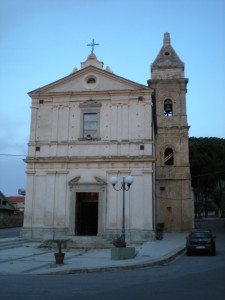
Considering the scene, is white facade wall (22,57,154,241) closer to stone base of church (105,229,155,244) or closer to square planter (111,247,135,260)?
stone base of church (105,229,155,244)

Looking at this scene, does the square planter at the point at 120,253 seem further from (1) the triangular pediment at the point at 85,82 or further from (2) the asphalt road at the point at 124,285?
(1) the triangular pediment at the point at 85,82

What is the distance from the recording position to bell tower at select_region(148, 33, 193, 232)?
34656 millimetres

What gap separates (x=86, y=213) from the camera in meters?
25.7

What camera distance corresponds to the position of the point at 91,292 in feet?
27.3

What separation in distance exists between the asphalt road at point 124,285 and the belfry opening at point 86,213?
11.7m

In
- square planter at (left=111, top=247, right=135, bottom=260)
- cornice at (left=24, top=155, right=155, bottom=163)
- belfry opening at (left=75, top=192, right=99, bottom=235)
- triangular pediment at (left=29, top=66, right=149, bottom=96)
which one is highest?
triangular pediment at (left=29, top=66, right=149, bottom=96)

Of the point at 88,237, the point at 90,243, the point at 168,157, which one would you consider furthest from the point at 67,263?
the point at 168,157

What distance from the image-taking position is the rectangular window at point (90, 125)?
80.2ft

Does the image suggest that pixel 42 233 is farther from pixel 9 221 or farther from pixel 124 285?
pixel 9 221

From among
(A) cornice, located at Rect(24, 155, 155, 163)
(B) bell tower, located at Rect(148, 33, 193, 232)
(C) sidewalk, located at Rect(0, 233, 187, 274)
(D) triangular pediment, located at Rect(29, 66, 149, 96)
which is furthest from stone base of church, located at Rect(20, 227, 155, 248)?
(B) bell tower, located at Rect(148, 33, 193, 232)

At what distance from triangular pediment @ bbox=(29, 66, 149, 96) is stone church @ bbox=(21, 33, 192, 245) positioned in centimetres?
7

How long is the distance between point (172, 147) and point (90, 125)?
46.7 feet

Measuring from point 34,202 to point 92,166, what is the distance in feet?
15.2

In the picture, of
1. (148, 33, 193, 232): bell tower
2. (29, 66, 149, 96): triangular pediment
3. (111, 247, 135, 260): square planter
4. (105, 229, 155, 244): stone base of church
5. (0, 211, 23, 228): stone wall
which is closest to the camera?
(111, 247, 135, 260): square planter
